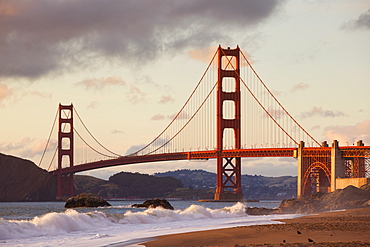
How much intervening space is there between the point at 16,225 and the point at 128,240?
596 centimetres

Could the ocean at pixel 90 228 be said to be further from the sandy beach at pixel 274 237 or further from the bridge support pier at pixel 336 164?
the bridge support pier at pixel 336 164

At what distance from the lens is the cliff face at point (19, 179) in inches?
5433

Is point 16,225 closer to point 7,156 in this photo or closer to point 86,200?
point 86,200

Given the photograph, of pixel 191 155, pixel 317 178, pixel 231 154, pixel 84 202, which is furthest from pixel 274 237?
pixel 191 155

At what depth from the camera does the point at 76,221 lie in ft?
94.7

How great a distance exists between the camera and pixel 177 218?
37156mm

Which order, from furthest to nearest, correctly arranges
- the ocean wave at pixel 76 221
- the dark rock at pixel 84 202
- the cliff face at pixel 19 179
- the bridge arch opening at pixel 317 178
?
the cliff face at pixel 19 179 < the bridge arch opening at pixel 317 178 < the dark rock at pixel 84 202 < the ocean wave at pixel 76 221

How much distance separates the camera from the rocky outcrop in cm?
5016

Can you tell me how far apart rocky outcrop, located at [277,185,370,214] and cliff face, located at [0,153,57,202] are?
8976 centimetres

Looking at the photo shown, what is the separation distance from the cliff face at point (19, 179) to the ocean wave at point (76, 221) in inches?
3960

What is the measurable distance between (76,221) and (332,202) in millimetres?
27916

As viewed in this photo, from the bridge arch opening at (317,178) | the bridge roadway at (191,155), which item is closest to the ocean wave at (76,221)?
the bridge arch opening at (317,178)

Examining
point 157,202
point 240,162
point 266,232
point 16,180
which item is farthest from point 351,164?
point 16,180

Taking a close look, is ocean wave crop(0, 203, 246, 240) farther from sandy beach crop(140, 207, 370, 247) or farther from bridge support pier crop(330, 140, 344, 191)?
bridge support pier crop(330, 140, 344, 191)
